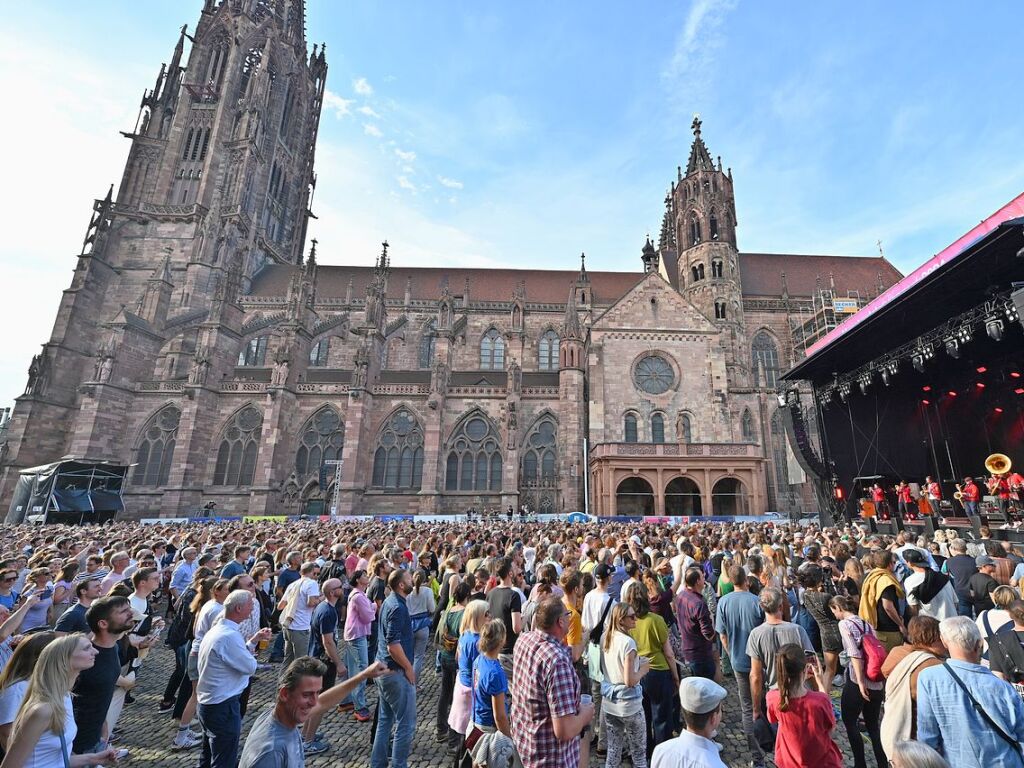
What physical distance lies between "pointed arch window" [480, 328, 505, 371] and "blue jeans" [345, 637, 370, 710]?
93.4 ft

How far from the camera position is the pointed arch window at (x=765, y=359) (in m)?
33.2

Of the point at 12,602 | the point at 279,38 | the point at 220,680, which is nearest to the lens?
the point at 220,680

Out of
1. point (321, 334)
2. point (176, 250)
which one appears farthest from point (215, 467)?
point (176, 250)

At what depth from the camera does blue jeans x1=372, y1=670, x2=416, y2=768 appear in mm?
4059

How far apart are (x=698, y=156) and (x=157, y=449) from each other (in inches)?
1627

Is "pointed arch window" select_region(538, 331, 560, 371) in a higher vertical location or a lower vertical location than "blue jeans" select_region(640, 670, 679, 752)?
higher

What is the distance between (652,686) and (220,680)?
3545 millimetres

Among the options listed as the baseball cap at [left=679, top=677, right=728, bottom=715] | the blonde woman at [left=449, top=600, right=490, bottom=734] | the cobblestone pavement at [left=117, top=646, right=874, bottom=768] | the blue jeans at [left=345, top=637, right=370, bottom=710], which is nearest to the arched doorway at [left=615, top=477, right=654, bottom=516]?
the cobblestone pavement at [left=117, top=646, right=874, bottom=768]

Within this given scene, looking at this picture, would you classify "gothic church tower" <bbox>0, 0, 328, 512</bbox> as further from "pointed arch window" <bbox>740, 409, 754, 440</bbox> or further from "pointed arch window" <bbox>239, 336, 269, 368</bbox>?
"pointed arch window" <bbox>740, 409, 754, 440</bbox>

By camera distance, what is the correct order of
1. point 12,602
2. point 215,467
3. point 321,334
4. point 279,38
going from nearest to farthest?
point 12,602 → point 215,467 → point 321,334 → point 279,38

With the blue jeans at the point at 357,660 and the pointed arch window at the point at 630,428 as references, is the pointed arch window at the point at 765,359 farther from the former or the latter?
the blue jeans at the point at 357,660

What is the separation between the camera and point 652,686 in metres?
4.24

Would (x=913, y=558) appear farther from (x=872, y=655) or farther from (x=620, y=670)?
(x=620, y=670)

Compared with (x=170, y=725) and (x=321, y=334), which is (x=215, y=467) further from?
(x=170, y=725)
